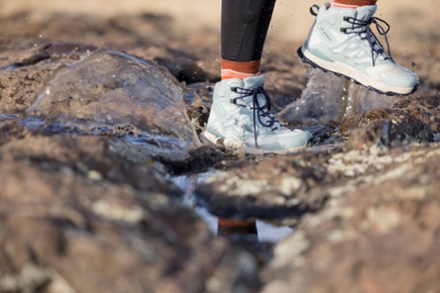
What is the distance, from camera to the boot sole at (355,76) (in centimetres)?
269

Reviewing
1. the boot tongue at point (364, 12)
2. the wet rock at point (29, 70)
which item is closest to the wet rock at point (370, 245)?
the boot tongue at point (364, 12)

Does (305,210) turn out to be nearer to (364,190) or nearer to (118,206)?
(364,190)

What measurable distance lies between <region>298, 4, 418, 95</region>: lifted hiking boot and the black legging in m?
0.42

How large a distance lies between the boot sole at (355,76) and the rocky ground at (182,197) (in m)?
0.12

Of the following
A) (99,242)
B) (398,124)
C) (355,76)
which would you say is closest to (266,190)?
(99,242)

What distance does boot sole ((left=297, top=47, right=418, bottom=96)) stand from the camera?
106 inches

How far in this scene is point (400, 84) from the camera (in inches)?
105

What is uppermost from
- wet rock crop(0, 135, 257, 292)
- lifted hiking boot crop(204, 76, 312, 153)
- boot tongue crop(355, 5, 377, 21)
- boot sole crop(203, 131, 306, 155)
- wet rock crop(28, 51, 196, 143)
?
wet rock crop(0, 135, 257, 292)

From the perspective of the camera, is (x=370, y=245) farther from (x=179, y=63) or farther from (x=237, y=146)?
(x=179, y=63)

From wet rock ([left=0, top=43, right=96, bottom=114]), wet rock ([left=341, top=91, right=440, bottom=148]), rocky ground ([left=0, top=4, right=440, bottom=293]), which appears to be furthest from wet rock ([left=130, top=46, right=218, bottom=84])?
wet rock ([left=341, top=91, right=440, bottom=148])

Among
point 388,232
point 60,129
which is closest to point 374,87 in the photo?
point 60,129

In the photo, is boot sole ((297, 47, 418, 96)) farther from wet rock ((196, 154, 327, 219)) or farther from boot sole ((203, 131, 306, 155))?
wet rock ((196, 154, 327, 219))

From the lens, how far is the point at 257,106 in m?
2.59

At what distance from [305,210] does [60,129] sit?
983 millimetres
